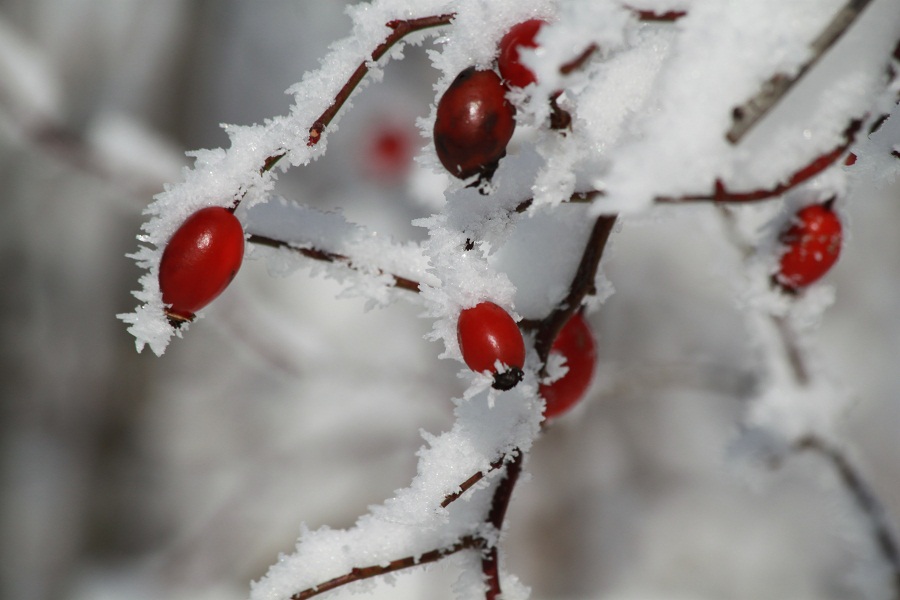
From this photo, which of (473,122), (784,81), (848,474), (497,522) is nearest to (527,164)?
(473,122)

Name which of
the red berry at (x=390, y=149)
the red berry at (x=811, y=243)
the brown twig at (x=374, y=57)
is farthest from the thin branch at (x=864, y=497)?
the red berry at (x=390, y=149)

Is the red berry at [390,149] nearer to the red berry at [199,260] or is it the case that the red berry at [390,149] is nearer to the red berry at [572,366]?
the red berry at [572,366]

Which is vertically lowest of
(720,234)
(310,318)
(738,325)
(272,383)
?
(720,234)

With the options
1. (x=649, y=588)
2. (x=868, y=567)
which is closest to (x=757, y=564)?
(x=649, y=588)

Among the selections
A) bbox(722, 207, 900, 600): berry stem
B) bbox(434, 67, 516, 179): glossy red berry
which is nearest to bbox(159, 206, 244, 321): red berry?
bbox(434, 67, 516, 179): glossy red berry

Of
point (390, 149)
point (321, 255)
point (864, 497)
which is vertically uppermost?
point (390, 149)

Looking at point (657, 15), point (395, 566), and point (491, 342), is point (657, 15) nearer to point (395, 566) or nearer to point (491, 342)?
point (491, 342)

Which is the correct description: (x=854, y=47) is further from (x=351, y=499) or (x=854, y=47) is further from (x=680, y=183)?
(x=351, y=499)
